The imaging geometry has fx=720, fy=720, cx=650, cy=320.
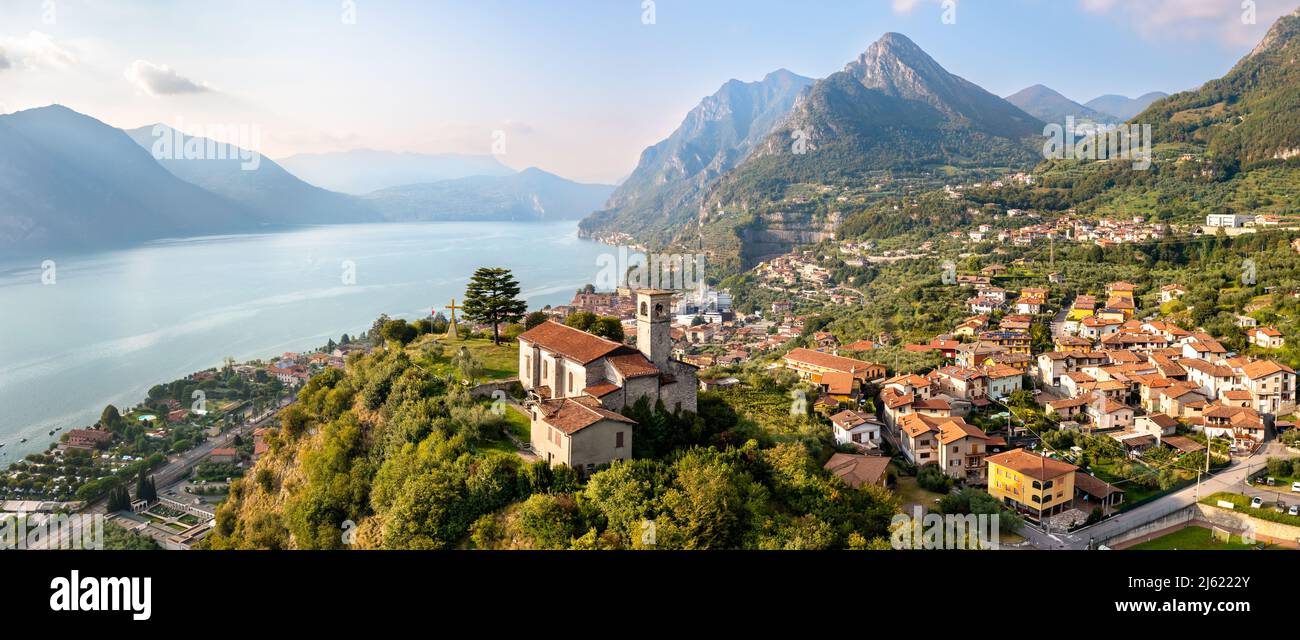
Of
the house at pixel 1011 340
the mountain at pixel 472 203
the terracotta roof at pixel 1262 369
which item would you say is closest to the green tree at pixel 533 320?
the house at pixel 1011 340

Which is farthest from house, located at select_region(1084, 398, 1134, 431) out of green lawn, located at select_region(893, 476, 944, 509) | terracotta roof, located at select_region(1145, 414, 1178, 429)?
green lawn, located at select_region(893, 476, 944, 509)

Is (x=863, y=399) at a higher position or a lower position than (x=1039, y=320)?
lower

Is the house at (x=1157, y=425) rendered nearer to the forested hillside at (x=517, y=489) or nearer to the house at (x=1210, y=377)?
the house at (x=1210, y=377)

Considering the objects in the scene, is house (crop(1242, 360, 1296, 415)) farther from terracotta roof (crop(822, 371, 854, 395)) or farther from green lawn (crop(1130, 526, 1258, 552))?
terracotta roof (crop(822, 371, 854, 395))

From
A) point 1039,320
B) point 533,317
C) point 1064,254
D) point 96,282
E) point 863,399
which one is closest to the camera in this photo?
point 533,317

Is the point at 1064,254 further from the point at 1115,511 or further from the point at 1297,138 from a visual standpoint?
the point at 1115,511
